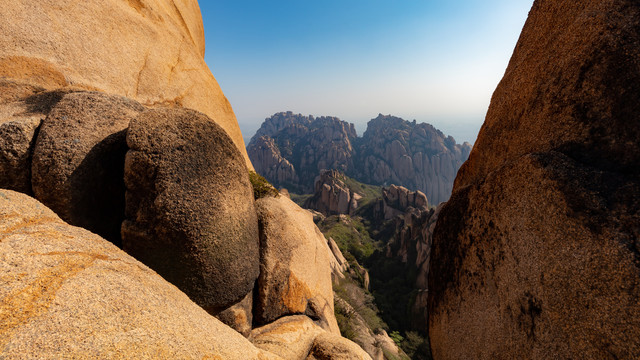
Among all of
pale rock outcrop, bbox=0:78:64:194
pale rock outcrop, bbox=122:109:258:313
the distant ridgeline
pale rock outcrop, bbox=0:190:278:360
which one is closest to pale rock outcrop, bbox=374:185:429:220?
the distant ridgeline

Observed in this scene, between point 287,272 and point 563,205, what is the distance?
20.6 ft

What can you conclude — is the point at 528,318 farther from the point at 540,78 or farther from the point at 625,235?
the point at 540,78

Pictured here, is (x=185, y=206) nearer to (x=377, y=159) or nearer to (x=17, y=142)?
(x=17, y=142)

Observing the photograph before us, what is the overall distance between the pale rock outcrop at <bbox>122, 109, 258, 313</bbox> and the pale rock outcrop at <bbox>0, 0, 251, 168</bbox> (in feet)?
11.3

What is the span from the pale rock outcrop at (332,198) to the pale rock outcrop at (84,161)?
244 feet

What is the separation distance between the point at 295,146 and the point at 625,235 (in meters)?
154

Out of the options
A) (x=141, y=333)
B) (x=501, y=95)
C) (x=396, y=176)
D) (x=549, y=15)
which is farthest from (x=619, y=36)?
(x=396, y=176)

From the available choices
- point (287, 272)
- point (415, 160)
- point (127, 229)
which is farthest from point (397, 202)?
point (415, 160)

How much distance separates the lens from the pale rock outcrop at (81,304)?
216 centimetres

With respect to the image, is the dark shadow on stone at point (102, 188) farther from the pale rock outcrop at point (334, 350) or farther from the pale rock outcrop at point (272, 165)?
the pale rock outcrop at point (272, 165)

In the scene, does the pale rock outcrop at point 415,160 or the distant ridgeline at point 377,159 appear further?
the pale rock outcrop at point 415,160

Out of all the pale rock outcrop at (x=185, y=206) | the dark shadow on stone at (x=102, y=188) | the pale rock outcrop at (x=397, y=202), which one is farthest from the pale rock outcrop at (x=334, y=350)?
the pale rock outcrop at (x=397, y=202)

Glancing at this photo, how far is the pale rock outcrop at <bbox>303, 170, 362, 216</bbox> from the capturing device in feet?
260

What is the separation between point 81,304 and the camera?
2465 mm
